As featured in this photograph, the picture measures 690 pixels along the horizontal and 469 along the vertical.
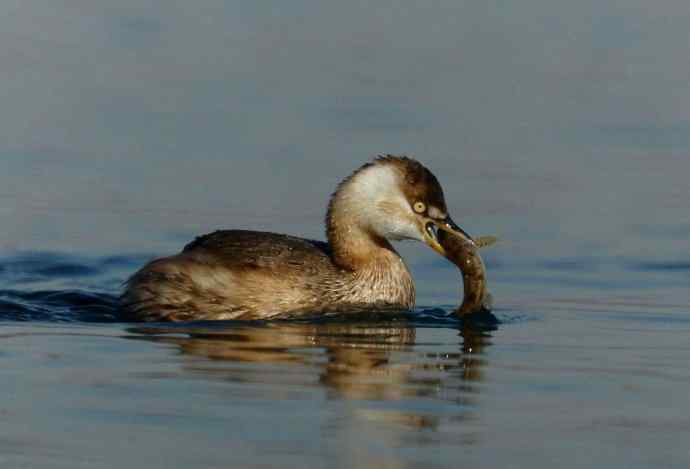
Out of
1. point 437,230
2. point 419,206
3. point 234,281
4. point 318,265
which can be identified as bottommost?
point 234,281

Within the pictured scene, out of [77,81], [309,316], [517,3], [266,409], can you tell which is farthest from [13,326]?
[517,3]

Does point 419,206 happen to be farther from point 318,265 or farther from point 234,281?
point 234,281

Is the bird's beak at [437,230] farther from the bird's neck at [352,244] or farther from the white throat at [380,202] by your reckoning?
the bird's neck at [352,244]

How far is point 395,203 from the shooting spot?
476 inches

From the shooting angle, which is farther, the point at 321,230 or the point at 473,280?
the point at 321,230

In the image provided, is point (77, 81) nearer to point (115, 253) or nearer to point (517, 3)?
point (115, 253)

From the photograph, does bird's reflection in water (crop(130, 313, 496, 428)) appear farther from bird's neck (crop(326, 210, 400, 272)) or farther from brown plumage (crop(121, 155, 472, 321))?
bird's neck (crop(326, 210, 400, 272))

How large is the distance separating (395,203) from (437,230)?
33 cm

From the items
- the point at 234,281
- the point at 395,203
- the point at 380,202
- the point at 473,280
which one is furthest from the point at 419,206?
the point at 234,281

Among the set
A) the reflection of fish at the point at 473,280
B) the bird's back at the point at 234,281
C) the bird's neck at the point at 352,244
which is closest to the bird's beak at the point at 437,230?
the reflection of fish at the point at 473,280

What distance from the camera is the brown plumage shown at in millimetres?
11633

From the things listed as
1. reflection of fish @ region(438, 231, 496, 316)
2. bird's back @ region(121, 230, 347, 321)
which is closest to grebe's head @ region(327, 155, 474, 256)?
reflection of fish @ region(438, 231, 496, 316)

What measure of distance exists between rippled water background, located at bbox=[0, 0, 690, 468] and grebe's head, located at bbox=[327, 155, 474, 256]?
0.57 m

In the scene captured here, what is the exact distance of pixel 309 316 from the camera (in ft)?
38.1
